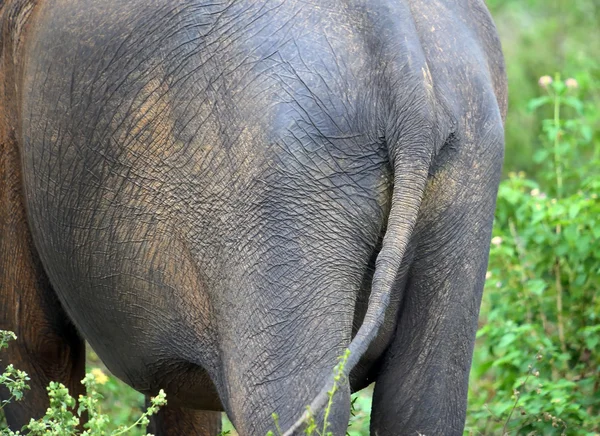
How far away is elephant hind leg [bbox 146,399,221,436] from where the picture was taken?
395 cm

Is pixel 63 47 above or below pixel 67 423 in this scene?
above

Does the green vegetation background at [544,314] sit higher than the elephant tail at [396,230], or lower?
higher

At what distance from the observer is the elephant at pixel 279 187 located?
7.66 ft

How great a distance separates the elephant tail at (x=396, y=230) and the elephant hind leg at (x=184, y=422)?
5.85 feet

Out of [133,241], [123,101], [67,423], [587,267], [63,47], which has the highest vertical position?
[587,267]

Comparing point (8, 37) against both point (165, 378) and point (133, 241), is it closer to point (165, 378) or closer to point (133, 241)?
point (133, 241)

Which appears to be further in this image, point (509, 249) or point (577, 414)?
point (509, 249)

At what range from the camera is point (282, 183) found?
233 cm

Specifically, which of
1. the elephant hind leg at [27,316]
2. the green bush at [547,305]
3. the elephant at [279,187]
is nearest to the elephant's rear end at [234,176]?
the elephant at [279,187]

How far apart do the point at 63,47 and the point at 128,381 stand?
928 millimetres

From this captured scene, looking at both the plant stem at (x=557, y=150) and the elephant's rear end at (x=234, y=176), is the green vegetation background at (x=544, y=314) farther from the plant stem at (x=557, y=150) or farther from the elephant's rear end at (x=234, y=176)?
the elephant's rear end at (x=234, y=176)

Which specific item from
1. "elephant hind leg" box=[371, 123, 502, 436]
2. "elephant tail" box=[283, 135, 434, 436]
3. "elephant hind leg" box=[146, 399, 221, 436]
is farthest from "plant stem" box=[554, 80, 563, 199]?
"elephant tail" box=[283, 135, 434, 436]

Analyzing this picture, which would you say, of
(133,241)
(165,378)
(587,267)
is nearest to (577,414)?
(587,267)

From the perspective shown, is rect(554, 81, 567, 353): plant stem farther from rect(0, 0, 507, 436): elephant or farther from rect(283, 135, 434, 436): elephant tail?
rect(283, 135, 434, 436): elephant tail
